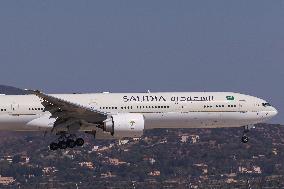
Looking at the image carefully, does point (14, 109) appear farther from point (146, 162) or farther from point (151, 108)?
point (146, 162)

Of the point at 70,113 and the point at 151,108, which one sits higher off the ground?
the point at 151,108

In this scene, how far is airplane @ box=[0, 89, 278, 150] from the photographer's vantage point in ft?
241

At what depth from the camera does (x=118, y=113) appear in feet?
246

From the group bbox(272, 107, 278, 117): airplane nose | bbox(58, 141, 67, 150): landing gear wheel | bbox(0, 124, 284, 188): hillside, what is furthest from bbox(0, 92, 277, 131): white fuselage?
bbox(0, 124, 284, 188): hillside

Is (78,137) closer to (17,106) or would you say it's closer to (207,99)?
(17,106)

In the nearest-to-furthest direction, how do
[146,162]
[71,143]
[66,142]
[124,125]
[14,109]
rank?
[124,125], [14,109], [71,143], [66,142], [146,162]

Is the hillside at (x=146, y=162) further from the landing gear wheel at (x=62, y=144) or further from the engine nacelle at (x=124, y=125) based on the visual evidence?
the engine nacelle at (x=124, y=125)

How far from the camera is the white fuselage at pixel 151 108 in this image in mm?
74812

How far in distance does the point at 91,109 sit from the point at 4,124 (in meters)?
7.82

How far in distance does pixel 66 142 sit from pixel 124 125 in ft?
20.4

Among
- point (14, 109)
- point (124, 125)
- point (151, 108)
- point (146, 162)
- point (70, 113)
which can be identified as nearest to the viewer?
point (124, 125)

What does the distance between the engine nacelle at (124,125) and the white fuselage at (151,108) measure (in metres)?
1.79

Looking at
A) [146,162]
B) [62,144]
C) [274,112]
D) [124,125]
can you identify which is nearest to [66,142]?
[62,144]

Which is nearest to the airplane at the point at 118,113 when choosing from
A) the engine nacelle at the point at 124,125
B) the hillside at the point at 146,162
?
the engine nacelle at the point at 124,125
